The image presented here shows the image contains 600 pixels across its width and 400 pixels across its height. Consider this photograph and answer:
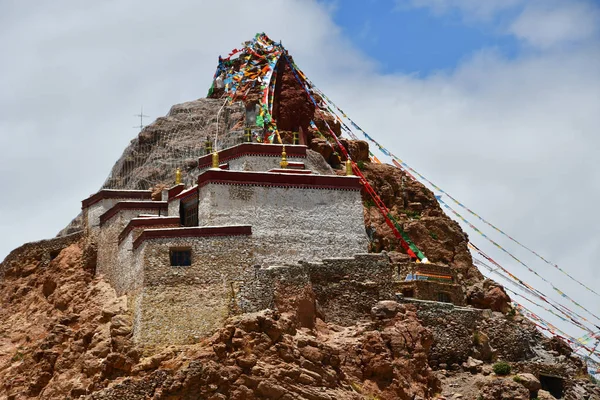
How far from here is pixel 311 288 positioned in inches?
1606

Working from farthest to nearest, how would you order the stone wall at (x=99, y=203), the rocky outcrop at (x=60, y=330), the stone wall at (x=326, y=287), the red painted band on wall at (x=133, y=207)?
the stone wall at (x=99, y=203) → the red painted band on wall at (x=133, y=207) → the stone wall at (x=326, y=287) → the rocky outcrop at (x=60, y=330)

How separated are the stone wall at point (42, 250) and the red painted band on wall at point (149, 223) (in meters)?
3.84

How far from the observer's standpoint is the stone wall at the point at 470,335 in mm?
42188

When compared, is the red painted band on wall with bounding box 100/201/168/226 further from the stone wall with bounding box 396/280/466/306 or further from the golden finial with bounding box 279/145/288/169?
the stone wall with bounding box 396/280/466/306

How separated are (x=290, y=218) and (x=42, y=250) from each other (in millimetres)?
9683

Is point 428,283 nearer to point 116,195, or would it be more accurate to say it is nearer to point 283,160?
point 283,160

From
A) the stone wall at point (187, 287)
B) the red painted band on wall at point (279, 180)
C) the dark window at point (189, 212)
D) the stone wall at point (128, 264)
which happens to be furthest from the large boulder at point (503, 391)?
the stone wall at point (128, 264)

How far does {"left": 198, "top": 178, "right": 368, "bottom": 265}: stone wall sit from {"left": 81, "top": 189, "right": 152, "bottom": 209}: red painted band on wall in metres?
4.99

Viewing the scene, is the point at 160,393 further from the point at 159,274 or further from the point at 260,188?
the point at 260,188

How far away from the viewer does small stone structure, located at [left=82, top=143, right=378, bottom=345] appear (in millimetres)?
39375

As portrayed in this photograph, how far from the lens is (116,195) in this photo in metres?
46.6

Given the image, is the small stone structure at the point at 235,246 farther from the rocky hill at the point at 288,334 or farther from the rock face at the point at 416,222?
the rock face at the point at 416,222

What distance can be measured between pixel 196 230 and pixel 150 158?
10.9 metres

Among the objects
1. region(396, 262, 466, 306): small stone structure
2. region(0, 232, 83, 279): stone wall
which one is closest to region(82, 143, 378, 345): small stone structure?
region(0, 232, 83, 279): stone wall
